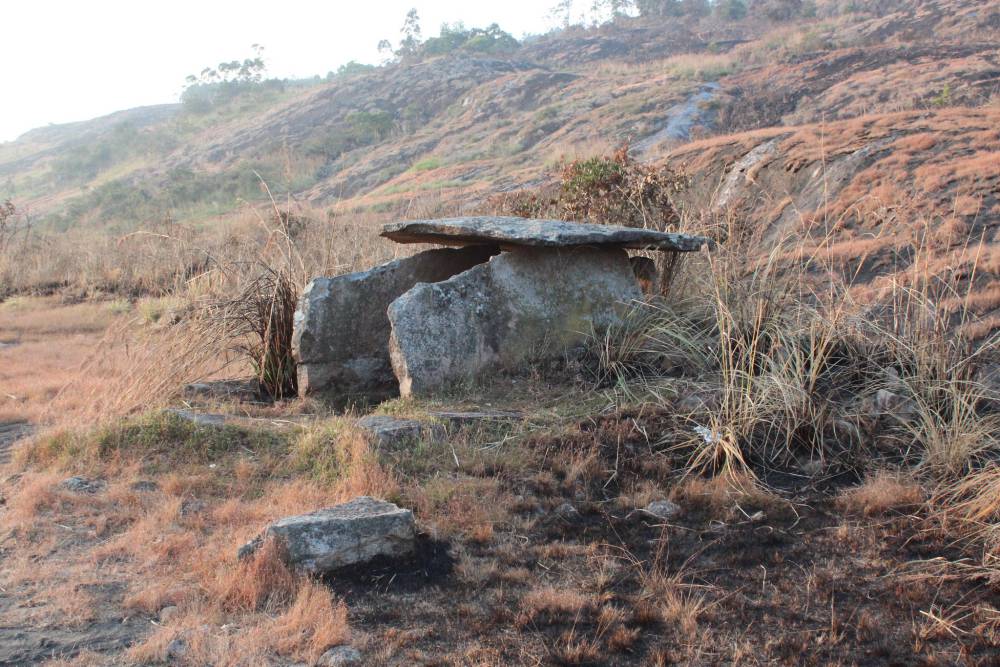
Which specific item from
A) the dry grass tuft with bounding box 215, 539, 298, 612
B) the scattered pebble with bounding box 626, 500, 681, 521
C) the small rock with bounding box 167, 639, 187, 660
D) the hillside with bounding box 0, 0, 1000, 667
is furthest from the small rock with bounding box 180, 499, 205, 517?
the scattered pebble with bounding box 626, 500, 681, 521

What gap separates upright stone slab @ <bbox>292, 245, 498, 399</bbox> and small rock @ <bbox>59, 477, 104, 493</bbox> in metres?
1.93

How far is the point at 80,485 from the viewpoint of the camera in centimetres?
438

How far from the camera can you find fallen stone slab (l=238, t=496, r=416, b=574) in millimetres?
3410

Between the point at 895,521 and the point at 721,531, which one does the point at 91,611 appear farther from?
the point at 895,521

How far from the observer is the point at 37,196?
41.9 meters

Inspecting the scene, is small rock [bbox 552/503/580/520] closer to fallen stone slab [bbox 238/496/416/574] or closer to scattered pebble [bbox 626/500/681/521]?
scattered pebble [bbox 626/500/681/521]

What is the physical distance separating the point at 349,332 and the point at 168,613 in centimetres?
343

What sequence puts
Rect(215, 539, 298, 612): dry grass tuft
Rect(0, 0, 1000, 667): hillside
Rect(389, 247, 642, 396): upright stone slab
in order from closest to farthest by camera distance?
Rect(0, 0, 1000, 667): hillside → Rect(215, 539, 298, 612): dry grass tuft → Rect(389, 247, 642, 396): upright stone slab

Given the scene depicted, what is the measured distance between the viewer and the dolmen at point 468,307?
19.0 feet

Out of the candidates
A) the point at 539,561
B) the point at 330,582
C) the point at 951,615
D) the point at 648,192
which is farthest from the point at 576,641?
the point at 648,192

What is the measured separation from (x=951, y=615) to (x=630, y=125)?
22182 mm

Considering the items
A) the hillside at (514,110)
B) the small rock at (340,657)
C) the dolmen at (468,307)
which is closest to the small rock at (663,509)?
the small rock at (340,657)

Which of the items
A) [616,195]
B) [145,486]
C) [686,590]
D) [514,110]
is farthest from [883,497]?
[514,110]

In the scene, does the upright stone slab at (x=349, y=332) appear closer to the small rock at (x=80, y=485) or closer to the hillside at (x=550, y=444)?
the hillside at (x=550, y=444)
